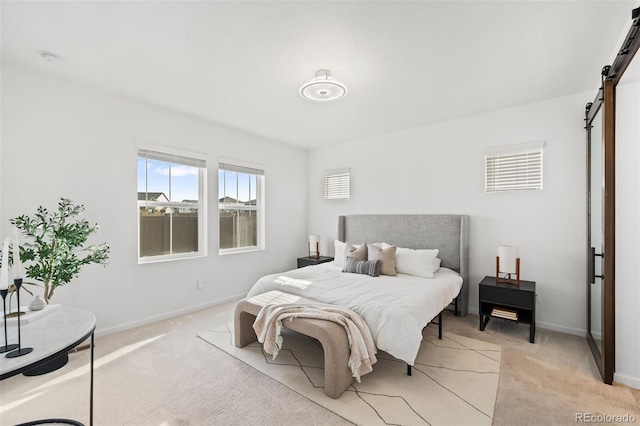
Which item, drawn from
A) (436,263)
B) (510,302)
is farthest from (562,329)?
(436,263)

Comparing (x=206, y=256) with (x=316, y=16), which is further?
(x=206, y=256)

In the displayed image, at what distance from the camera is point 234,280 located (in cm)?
461

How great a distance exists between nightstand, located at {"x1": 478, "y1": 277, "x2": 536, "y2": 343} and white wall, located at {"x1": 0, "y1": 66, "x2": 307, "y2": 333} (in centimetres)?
343

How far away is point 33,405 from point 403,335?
2.69 m

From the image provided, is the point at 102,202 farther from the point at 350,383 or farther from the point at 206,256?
the point at 350,383

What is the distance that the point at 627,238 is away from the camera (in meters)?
2.30

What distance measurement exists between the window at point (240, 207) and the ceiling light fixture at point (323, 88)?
7.28ft

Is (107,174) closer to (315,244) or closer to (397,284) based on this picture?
(315,244)

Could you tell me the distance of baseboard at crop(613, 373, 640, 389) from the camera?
2.24 m

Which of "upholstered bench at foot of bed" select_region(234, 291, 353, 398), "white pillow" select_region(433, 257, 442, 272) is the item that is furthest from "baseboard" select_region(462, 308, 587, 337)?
"upholstered bench at foot of bed" select_region(234, 291, 353, 398)

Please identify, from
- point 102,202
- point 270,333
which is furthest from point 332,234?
point 102,202

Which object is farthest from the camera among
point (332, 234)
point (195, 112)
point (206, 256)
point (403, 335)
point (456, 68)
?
point (332, 234)

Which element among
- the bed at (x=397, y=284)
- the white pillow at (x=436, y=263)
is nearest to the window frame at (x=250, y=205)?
the bed at (x=397, y=284)

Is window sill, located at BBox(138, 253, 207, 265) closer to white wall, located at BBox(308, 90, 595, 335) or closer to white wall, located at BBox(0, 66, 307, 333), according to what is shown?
white wall, located at BBox(0, 66, 307, 333)
